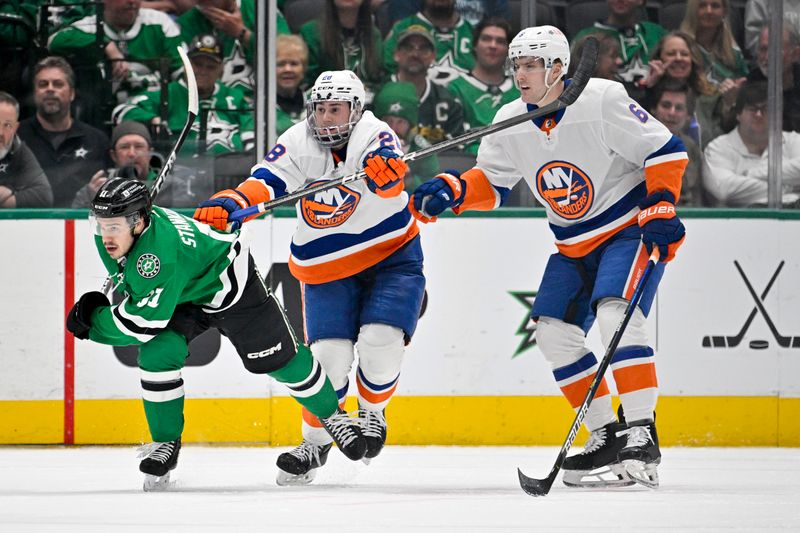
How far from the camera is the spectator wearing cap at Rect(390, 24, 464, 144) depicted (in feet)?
16.6

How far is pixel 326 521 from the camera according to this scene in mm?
2752

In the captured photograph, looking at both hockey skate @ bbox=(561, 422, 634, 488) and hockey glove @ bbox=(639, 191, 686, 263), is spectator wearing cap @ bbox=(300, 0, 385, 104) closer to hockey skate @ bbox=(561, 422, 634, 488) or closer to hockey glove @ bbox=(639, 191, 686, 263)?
hockey glove @ bbox=(639, 191, 686, 263)

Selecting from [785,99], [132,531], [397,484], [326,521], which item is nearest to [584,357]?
[397,484]

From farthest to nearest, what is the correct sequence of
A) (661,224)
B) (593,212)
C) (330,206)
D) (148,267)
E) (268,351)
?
1. (330,206)
2. (593,212)
3. (268,351)
4. (661,224)
5. (148,267)

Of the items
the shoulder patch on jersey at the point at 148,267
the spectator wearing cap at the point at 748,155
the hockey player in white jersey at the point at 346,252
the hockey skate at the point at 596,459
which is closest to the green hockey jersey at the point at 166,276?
the shoulder patch on jersey at the point at 148,267

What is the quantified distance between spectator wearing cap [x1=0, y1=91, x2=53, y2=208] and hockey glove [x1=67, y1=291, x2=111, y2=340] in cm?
167

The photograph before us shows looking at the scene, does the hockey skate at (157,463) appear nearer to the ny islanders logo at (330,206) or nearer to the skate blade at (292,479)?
the skate blade at (292,479)

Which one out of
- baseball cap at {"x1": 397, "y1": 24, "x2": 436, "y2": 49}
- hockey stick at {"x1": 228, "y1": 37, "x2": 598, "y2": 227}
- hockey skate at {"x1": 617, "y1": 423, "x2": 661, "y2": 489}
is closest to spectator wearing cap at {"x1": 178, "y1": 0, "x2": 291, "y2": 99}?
baseball cap at {"x1": 397, "y1": 24, "x2": 436, "y2": 49}

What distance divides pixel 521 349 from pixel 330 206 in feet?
4.37

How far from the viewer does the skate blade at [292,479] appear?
3.71 m

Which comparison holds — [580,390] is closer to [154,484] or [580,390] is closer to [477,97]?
[154,484]

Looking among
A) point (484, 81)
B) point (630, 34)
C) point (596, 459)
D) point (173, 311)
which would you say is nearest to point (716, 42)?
point (630, 34)

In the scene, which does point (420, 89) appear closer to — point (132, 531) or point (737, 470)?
point (737, 470)

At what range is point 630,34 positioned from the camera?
16.8ft
